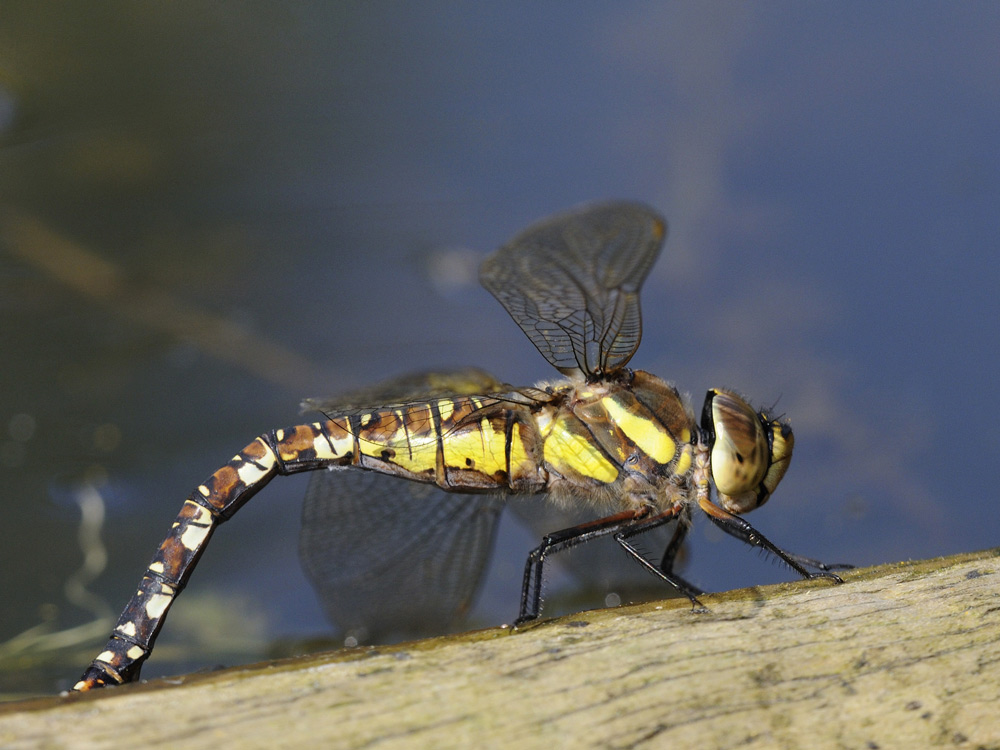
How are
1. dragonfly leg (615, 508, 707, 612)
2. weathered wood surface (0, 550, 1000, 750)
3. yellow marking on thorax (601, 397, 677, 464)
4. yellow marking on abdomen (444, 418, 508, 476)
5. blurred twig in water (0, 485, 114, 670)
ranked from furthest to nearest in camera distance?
blurred twig in water (0, 485, 114, 670) < yellow marking on abdomen (444, 418, 508, 476) < yellow marking on thorax (601, 397, 677, 464) < dragonfly leg (615, 508, 707, 612) < weathered wood surface (0, 550, 1000, 750)

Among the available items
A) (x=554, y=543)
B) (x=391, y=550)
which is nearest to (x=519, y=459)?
(x=554, y=543)

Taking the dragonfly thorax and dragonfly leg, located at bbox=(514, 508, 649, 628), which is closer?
dragonfly leg, located at bbox=(514, 508, 649, 628)

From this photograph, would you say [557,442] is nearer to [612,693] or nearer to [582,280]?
[582,280]

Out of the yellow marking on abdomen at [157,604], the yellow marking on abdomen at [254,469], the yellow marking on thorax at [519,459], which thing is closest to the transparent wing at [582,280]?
the yellow marking on thorax at [519,459]

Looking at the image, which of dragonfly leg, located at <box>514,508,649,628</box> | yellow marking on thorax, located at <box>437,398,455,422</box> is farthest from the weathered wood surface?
yellow marking on thorax, located at <box>437,398,455,422</box>

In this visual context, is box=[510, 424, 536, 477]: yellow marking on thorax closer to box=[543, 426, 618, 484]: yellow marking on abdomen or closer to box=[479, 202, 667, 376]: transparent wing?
box=[543, 426, 618, 484]: yellow marking on abdomen

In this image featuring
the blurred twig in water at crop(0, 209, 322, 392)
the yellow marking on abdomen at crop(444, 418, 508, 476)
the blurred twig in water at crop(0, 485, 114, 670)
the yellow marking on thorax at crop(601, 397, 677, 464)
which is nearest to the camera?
the yellow marking on thorax at crop(601, 397, 677, 464)

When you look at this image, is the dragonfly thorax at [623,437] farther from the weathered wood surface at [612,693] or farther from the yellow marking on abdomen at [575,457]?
the weathered wood surface at [612,693]
